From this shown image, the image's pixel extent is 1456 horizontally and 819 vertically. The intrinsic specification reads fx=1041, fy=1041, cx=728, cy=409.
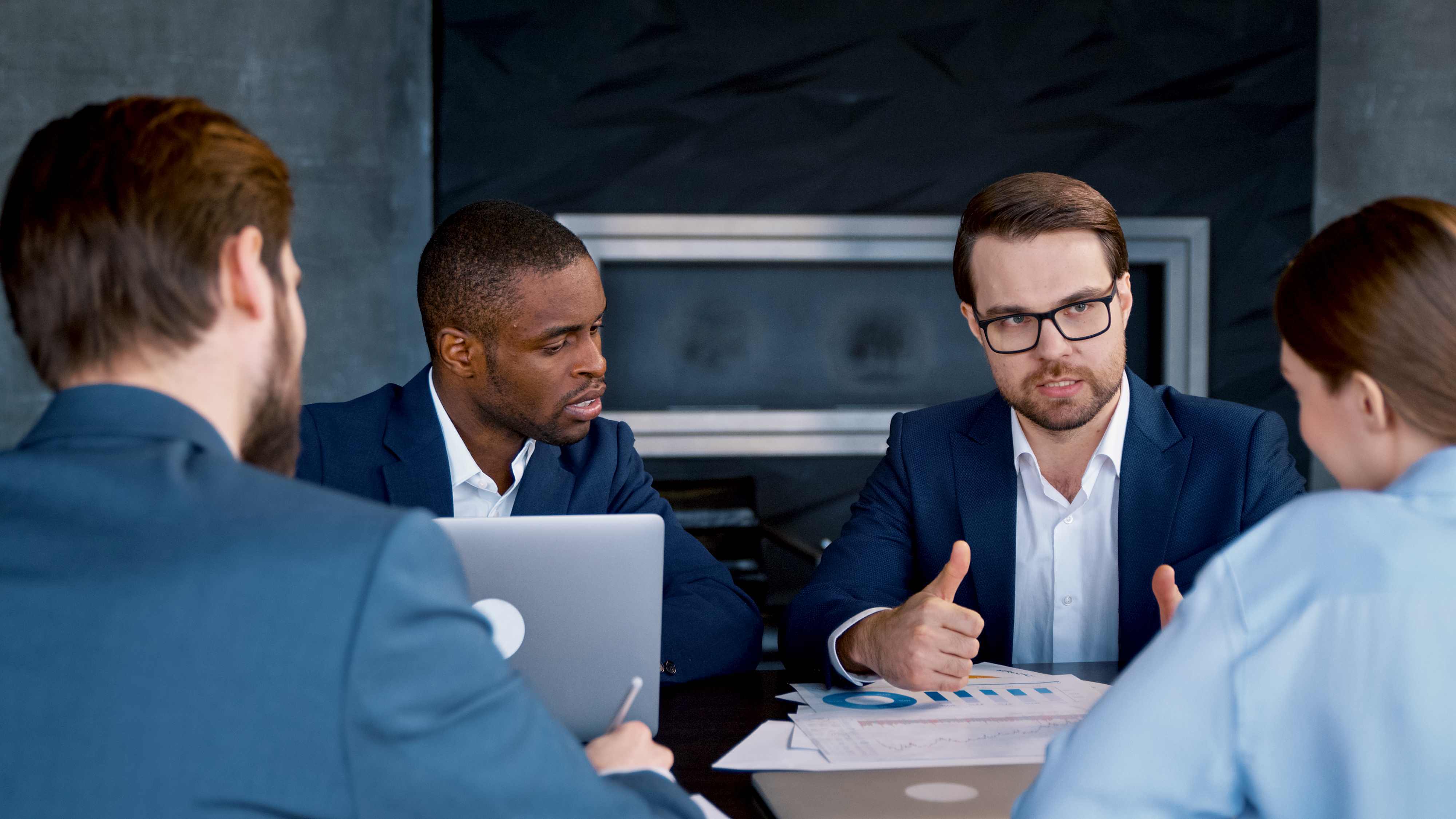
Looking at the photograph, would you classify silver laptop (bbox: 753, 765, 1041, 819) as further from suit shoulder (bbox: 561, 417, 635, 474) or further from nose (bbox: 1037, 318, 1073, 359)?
suit shoulder (bbox: 561, 417, 635, 474)

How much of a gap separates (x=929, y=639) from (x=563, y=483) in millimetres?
844

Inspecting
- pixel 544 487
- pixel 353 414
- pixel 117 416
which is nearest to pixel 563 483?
pixel 544 487

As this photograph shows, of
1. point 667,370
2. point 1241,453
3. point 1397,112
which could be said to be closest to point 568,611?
point 1241,453

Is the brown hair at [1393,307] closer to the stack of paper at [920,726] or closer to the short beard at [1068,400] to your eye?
the stack of paper at [920,726]

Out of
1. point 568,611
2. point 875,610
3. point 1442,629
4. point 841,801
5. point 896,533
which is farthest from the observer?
point 896,533

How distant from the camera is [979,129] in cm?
386

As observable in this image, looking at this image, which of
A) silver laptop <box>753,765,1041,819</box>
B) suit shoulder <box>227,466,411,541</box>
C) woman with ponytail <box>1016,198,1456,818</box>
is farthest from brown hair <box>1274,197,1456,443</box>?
suit shoulder <box>227,466,411,541</box>

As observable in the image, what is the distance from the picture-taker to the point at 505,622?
123 cm

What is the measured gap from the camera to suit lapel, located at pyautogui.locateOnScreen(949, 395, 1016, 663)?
1.88m

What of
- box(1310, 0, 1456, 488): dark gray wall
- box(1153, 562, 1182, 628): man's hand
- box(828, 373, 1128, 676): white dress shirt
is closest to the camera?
box(1153, 562, 1182, 628): man's hand

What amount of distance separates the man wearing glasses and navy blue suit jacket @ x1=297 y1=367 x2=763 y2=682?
0.47ft

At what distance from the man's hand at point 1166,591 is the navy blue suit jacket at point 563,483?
630 millimetres

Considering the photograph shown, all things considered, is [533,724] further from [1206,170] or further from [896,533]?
[1206,170]

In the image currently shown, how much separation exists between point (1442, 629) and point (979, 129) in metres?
3.36
